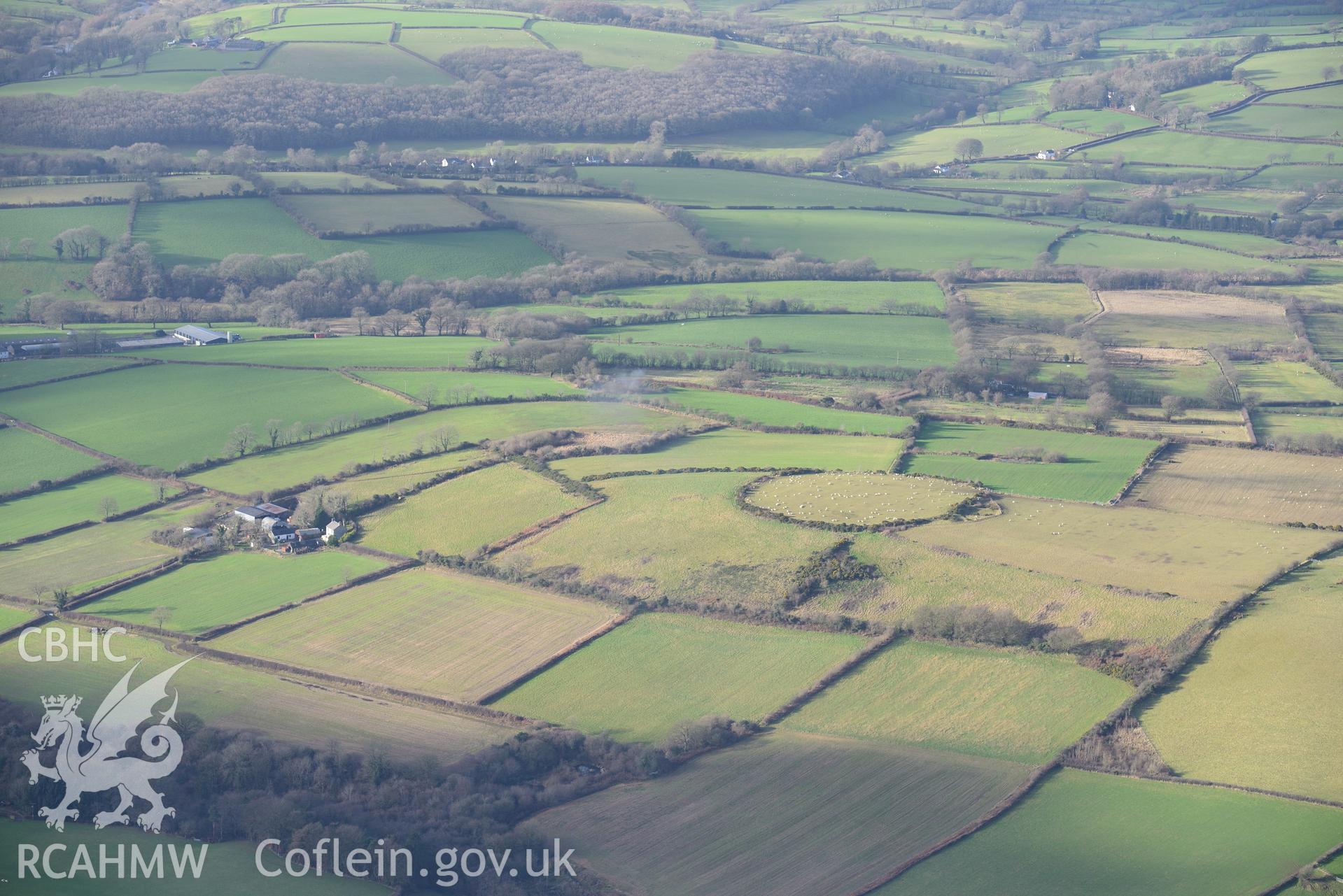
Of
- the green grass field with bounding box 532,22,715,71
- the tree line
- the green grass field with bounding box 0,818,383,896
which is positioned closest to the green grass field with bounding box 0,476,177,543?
the green grass field with bounding box 0,818,383,896

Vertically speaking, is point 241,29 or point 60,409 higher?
point 241,29

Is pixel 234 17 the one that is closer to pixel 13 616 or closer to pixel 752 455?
pixel 752 455

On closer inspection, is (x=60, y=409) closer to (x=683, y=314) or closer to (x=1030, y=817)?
(x=683, y=314)

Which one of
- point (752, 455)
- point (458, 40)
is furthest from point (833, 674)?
point (458, 40)

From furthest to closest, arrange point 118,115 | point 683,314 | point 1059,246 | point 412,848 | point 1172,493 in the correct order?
point 118,115 → point 1059,246 → point 683,314 → point 1172,493 → point 412,848

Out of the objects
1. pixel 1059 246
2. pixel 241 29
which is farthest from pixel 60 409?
pixel 241 29

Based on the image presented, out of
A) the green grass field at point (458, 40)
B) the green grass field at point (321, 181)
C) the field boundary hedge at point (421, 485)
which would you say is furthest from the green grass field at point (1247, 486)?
the green grass field at point (458, 40)
